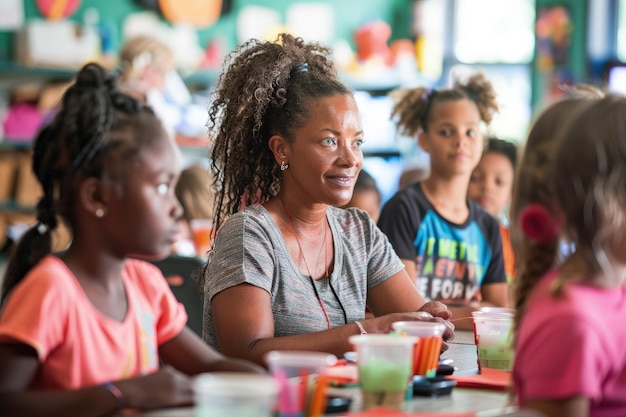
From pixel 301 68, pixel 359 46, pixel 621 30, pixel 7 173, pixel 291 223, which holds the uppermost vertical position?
pixel 621 30

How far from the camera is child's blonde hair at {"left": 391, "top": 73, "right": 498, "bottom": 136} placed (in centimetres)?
371

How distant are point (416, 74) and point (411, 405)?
22.3 ft

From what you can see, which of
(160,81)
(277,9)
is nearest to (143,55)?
(160,81)

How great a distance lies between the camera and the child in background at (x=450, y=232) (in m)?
3.21

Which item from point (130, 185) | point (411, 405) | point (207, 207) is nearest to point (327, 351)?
point (411, 405)

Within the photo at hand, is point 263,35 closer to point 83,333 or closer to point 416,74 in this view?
point 416,74

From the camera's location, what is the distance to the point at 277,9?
8.11 meters

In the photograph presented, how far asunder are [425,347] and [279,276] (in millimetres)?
599

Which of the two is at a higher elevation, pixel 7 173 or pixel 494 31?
pixel 494 31

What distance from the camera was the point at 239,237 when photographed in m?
2.25

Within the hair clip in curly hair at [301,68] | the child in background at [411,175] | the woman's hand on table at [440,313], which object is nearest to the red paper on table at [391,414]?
the woman's hand on table at [440,313]

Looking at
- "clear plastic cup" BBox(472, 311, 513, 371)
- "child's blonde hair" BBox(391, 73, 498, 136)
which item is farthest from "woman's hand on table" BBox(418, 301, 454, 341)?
"child's blonde hair" BBox(391, 73, 498, 136)

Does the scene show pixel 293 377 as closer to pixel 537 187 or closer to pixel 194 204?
pixel 537 187

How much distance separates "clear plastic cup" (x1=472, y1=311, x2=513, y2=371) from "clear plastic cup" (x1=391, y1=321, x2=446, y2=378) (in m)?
0.25
